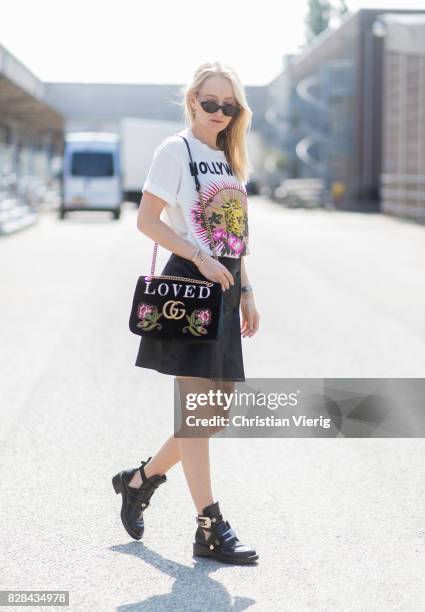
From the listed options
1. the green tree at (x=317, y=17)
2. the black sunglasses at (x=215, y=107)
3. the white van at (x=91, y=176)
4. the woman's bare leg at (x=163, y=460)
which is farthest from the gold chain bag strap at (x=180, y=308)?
the green tree at (x=317, y=17)

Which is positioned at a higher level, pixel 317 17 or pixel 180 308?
pixel 317 17

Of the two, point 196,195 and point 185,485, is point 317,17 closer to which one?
point 185,485

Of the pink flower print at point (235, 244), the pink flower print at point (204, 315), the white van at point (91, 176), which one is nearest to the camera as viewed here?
the pink flower print at point (204, 315)

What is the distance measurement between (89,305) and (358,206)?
3822 centimetres

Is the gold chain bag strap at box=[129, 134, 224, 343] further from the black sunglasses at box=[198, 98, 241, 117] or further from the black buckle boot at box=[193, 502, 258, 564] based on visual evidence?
the black buckle boot at box=[193, 502, 258, 564]

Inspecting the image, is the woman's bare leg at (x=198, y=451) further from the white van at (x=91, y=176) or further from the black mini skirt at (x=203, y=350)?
the white van at (x=91, y=176)

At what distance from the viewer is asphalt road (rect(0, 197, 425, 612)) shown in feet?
12.1

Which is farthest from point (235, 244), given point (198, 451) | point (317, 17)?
point (317, 17)

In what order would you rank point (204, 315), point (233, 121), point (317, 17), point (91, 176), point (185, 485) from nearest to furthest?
point (204, 315)
point (233, 121)
point (185, 485)
point (91, 176)
point (317, 17)

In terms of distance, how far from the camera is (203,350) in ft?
12.7

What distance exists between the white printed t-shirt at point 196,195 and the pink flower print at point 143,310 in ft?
0.87

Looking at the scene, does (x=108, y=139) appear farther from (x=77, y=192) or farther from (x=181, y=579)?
(x=181, y=579)

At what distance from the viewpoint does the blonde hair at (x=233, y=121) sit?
13.0ft

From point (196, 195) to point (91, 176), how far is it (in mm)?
32414
